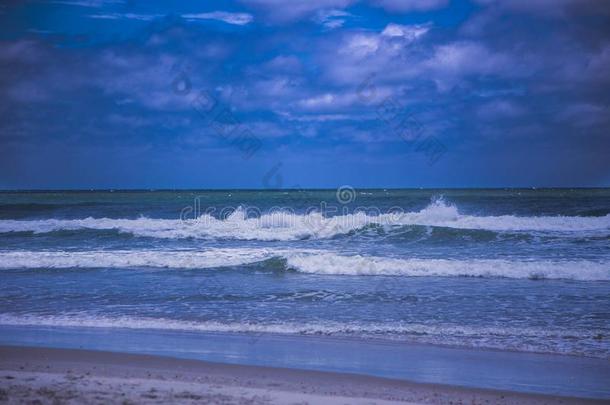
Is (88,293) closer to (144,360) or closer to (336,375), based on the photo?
(144,360)

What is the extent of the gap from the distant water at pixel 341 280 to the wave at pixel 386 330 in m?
0.03

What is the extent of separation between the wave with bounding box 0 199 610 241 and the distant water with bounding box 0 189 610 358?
0.14 m

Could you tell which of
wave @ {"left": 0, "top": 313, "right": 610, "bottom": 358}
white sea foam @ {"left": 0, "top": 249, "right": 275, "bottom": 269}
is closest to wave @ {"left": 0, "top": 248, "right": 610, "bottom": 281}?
white sea foam @ {"left": 0, "top": 249, "right": 275, "bottom": 269}

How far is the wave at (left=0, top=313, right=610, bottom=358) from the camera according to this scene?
8312mm

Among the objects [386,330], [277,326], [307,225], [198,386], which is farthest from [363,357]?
[307,225]

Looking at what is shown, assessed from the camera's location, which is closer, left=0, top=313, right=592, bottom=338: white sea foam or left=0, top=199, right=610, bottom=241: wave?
left=0, top=313, right=592, bottom=338: white sea foam

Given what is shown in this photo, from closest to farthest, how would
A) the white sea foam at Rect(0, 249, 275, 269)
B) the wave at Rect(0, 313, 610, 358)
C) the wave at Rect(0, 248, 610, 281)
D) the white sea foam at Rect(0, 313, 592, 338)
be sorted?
1. the wave at Rect(0, 313, 610, 358)
2. the white sea foam at Rect(0, 313, 592, 338)
3. the wave at Rect(0, 248, 610, 281)
4. the white sea foam at Rect(0, 249, 275, 269)

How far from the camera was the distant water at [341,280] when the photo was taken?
9.52m

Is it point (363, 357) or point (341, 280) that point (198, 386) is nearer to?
point (363, 357)

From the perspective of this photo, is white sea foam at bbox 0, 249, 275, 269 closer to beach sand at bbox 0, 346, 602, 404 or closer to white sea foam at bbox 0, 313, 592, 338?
white sea foam at bbox 0, 313, 592, 338

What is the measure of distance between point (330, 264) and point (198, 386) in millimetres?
10608

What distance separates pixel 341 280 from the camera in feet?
48.3

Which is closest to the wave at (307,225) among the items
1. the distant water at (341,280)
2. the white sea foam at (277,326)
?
the distant water at (341,280)

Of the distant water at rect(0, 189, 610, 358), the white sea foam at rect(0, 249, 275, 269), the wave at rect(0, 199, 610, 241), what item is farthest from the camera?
the wave at rect(0, 199, 610, 241)
